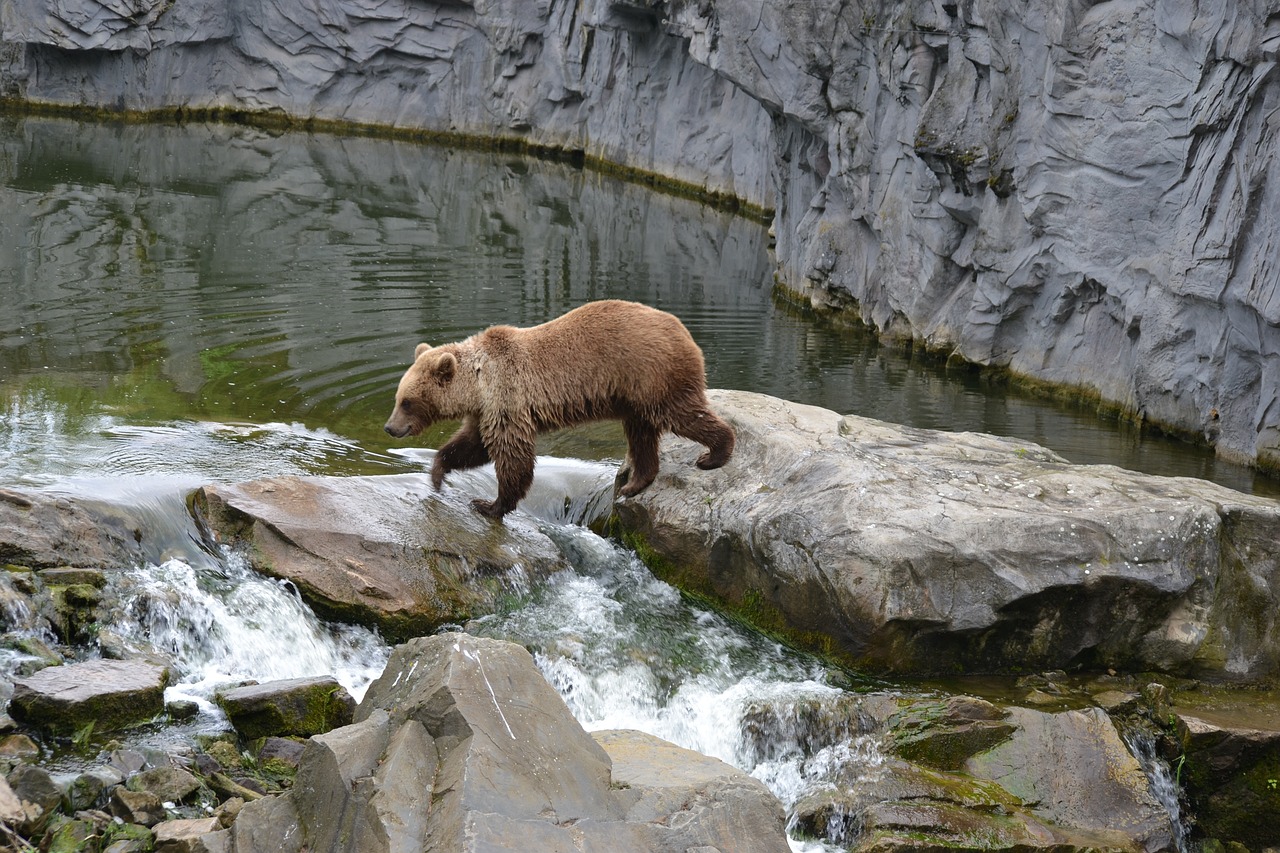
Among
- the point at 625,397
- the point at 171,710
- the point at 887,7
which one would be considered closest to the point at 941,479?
the point at 625,397

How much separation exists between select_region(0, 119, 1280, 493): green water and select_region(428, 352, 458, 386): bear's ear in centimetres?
167

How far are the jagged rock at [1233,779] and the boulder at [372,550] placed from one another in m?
3.92

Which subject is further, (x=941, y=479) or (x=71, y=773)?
(x=941, y=479)

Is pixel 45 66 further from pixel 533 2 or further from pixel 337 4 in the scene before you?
pixel 533 2

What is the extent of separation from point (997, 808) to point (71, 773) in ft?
13.8

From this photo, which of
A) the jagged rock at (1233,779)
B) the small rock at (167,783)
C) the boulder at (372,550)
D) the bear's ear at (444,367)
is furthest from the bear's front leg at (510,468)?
the jagged rock at (1233,779)

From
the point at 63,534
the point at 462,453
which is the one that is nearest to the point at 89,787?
the point at 63,534

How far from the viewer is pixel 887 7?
16.4 m

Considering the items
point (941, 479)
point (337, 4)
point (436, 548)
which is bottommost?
point (436, 548)

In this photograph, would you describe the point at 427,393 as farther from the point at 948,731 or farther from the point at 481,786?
the point at 481,786

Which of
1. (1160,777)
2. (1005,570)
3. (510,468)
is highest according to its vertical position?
(510,468)

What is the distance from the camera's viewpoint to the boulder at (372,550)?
6879 millimetres

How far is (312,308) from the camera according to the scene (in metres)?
15.0

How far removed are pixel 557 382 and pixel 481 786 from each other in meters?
4.01
